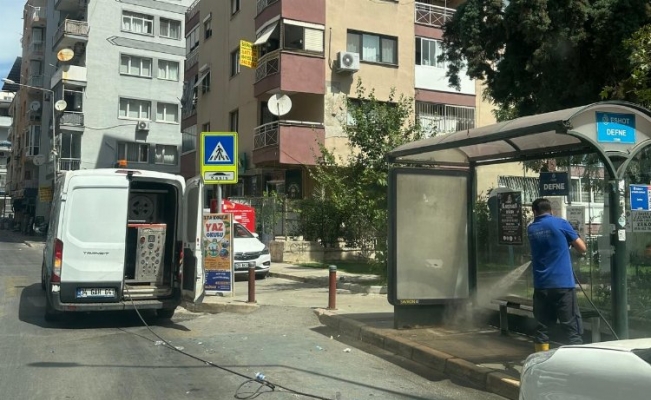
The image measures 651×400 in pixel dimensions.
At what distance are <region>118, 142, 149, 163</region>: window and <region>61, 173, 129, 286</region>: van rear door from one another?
39052 mm

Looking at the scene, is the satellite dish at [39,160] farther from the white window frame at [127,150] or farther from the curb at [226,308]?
the curb at [226,308]

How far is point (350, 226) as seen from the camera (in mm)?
22609

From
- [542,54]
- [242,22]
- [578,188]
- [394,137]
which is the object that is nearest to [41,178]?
[242,22]

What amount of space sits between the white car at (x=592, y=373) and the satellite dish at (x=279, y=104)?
2150cm

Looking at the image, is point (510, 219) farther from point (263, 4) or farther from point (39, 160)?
point (39, 160)

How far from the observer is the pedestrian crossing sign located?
40.4ft

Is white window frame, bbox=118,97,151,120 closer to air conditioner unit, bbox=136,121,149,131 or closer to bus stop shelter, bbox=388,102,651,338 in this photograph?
air conditioner unit, bbox=136,121,149,131

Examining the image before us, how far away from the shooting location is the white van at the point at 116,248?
A: 941cm

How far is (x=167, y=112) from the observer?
4856 centimetres

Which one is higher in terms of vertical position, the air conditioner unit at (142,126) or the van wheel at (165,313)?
the air conditioner unit at (142,126)

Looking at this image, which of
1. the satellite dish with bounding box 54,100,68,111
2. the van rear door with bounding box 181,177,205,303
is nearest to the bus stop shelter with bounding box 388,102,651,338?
the van rear door with bounding box 181,177,205,303

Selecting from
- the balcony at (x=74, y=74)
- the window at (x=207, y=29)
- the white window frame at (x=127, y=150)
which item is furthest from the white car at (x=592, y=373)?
the balcony at (x=74, y=74)

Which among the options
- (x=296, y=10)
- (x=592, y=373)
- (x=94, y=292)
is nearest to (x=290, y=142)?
(x=296, y=10)

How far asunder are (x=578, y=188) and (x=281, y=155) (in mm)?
17893
